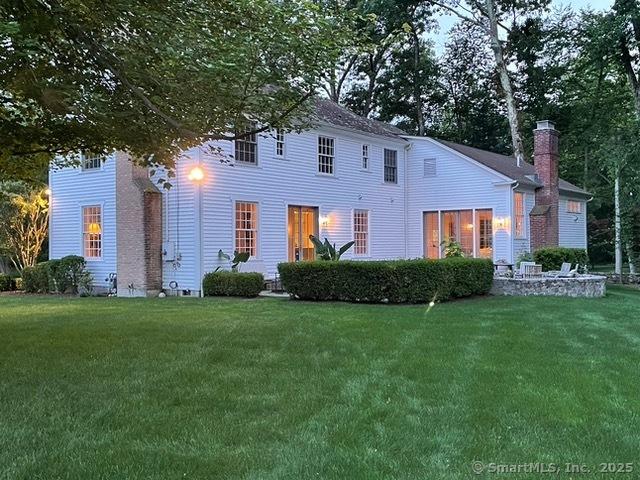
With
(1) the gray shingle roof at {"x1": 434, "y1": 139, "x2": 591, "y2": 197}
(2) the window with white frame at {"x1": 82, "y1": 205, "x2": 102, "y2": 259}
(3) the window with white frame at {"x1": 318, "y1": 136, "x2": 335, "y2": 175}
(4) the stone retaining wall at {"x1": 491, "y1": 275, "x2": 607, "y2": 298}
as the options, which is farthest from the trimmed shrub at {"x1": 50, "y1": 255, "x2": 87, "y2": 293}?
(1) the gray shingle roof at {"x1": 434, "y1": 139, "x2": 591, "y2": 197}

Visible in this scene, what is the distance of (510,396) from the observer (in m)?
5.09

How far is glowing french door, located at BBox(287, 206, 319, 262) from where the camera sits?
60.2 ft

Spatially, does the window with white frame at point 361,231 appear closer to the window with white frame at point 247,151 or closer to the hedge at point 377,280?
the window with white frame at point 247,151

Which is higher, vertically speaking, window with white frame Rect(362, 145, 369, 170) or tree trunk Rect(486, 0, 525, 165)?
tree trunk Rect(486, 0, 525, 165)

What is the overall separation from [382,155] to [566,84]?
16.5 meters

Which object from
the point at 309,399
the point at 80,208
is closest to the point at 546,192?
the point at 80,208

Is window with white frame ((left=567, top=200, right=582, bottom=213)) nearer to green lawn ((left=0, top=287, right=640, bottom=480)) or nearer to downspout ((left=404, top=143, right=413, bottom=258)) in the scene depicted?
downspout ((left=404, top=143, right=413, bottom=258))

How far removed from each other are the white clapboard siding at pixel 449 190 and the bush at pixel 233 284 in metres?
9.40

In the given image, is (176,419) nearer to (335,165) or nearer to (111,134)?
(111,134)

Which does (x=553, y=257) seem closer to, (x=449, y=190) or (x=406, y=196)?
(x=449, y=190)

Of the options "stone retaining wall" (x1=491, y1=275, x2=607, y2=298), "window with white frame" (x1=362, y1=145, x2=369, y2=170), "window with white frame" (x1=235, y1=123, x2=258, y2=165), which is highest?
"window with white frame" (x1=362, y1=145, x2=369, y2=170)

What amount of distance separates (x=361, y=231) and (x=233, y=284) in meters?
7.13

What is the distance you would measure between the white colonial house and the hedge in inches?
130

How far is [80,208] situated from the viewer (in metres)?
18.1
